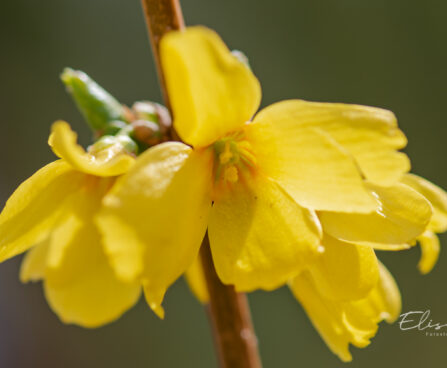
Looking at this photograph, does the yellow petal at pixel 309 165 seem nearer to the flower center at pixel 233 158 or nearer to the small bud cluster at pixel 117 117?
the flower center at pixel 233 158

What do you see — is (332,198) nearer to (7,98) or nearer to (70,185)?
(70,185)

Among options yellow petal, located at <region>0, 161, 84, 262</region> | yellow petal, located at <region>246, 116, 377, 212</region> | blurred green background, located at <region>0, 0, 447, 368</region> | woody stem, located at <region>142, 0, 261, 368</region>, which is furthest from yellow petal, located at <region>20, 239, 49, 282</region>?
blurred green background, located at <region>0, 0, 447, 368</region>

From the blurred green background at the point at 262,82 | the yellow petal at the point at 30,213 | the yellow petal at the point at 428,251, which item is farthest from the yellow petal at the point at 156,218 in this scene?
the blurred green background at the point at 262,82

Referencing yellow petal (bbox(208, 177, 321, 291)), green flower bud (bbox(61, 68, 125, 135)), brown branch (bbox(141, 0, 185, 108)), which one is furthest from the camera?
green flower bud (bbox(61, 68, 125, 135))

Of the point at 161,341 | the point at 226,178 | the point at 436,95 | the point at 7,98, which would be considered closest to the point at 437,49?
the point at 436,95

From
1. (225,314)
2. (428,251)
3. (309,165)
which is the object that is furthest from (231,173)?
(428,251)

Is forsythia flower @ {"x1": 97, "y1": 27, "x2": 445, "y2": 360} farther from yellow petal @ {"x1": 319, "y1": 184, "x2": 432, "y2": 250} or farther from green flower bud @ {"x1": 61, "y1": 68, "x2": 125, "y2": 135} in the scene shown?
green flower bud @ {"x1": 61, "y1": 68, "x2": 125, "y2": 135}

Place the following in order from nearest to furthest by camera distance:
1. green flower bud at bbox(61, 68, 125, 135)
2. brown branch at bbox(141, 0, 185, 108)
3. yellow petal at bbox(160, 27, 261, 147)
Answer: yellow petal at bbox(160, 27, 261, 147)
brown branch at bbox(141, 0, 185, 108)
green flower bud at bbox(61, 68, 125, 135)
